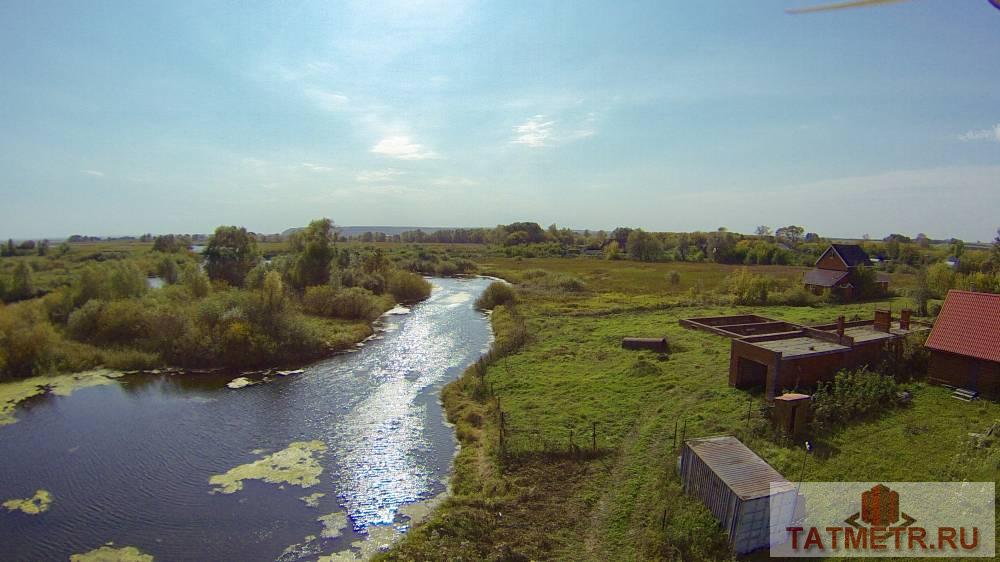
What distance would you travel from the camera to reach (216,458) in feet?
60.4

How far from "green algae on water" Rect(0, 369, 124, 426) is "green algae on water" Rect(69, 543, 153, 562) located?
1366 centimetres

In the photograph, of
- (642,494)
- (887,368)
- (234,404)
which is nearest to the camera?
(642,494)

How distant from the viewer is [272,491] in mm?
16094

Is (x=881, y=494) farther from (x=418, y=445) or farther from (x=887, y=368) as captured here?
(x=418, y=445)

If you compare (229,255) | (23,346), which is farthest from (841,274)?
(23,346)

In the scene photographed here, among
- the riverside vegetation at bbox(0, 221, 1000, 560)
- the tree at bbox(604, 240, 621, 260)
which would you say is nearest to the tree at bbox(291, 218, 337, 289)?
the riverside vegetation at bbox(0, 221, 1000, 560)

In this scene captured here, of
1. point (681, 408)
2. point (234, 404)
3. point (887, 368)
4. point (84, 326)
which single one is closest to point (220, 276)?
point (84, 326)

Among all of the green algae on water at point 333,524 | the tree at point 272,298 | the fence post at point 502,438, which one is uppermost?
the tree at point 272,298

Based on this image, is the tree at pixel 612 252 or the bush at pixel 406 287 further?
the tree at pixel 612 252

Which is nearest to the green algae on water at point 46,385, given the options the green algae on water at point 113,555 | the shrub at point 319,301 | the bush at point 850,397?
the green algae on water at point 113,555

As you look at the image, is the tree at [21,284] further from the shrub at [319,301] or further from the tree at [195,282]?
the shrub at [319,301]

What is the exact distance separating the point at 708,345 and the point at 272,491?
22747 millimetres

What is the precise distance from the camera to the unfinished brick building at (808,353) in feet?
59.8

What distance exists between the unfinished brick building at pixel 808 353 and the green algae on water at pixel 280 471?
54.2 feet
